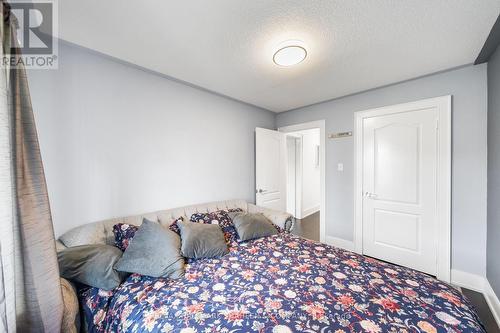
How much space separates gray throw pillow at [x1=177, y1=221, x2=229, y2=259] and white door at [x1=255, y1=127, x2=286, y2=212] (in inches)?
59.5

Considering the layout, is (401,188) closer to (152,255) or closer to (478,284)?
(478,284)

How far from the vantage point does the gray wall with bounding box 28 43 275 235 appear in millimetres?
1685

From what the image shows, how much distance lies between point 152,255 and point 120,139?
48.8 inches

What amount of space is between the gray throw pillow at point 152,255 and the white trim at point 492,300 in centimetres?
274

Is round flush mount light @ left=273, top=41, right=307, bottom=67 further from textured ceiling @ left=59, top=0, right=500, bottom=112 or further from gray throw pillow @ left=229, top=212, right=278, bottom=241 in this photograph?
gray throw pillow @ left=229, top=212, right=278, bottom=241

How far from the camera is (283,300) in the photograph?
3.85ft

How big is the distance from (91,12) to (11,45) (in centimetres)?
77

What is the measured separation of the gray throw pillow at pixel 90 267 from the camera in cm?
131

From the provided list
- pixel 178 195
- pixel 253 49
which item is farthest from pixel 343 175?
pixel 178 195

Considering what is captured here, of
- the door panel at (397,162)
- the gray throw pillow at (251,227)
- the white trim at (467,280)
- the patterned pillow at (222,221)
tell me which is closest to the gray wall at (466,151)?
the white trim at (467,280)

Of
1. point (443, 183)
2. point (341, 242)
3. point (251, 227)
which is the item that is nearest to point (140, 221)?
point (251, 227)

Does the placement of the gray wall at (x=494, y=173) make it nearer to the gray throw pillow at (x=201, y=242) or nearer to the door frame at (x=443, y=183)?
the door frame at (x=443, y=183)

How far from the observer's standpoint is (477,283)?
2094mm

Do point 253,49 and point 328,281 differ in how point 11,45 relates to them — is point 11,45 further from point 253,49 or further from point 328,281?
point 328,281
